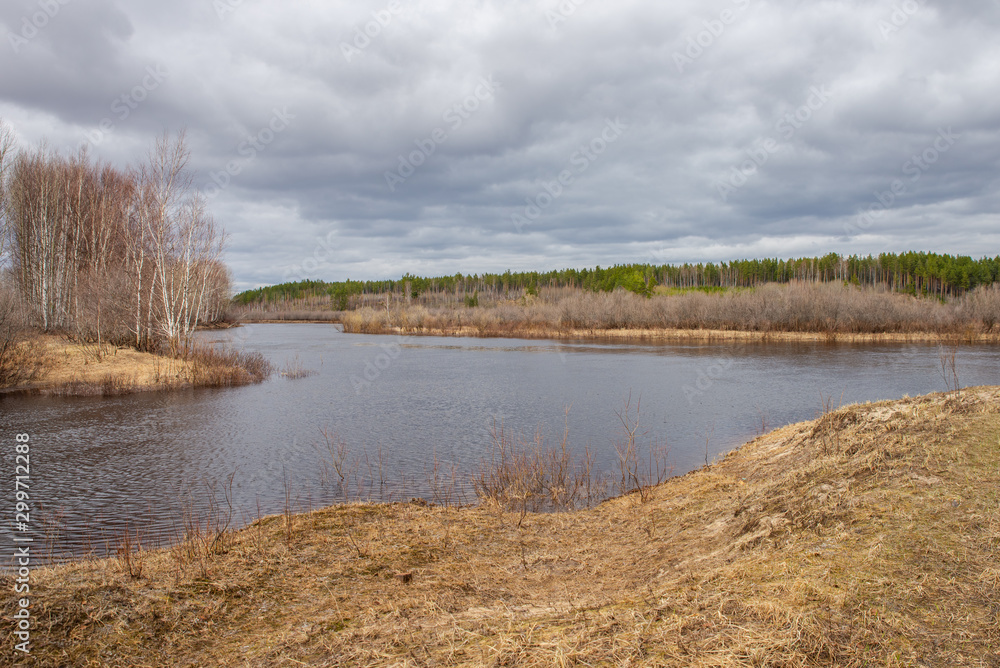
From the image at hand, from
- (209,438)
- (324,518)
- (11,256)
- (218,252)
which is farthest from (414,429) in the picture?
(11,256)

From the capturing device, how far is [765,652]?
397 centimetres

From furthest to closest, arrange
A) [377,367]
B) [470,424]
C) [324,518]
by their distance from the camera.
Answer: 1. [377,367]
2. [470,424]
3. [324,518]

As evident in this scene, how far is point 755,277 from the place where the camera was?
146 m

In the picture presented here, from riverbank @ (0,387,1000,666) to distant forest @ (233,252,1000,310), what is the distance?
8453 cm

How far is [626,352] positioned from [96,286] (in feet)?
120

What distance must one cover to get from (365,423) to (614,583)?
551 inches

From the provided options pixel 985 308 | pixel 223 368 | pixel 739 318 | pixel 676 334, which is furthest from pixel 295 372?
pixel 985 308

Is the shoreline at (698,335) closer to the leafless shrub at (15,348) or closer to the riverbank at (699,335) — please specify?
the riverbank at (699,335)

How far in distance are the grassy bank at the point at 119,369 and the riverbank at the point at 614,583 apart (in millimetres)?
22191

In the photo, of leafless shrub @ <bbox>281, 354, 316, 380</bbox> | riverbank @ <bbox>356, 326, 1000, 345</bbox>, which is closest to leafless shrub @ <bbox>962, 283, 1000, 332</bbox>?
riverbank @ <bbox>356, 326, 1000, 345</bbox>

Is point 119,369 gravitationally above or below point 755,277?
below

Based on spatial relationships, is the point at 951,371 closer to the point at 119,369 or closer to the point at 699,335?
the point at 699,335

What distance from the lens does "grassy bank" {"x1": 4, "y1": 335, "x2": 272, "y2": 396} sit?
25002mm

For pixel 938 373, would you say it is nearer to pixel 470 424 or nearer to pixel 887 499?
pixel 470 424
